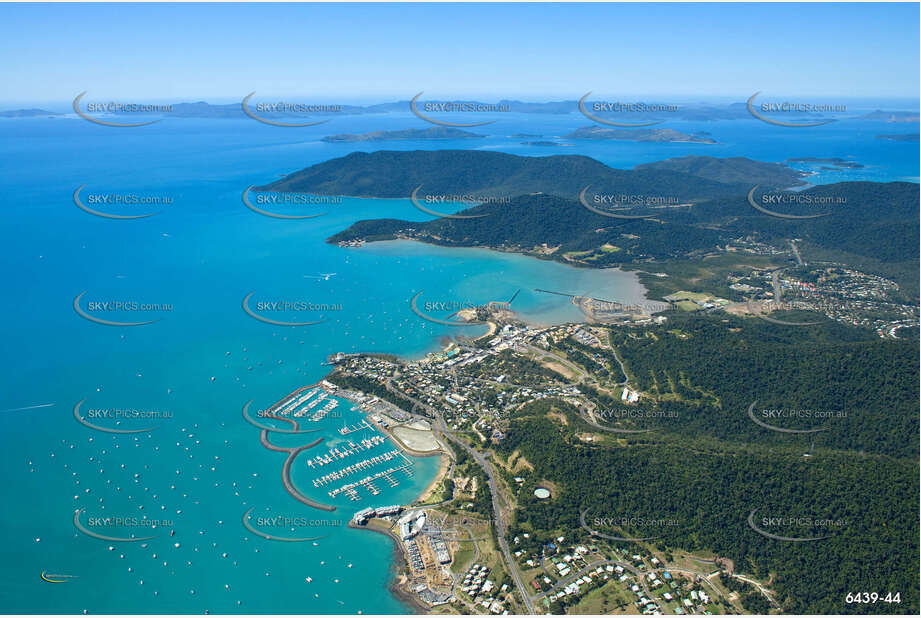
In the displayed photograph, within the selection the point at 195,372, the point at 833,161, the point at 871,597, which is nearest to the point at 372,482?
the point at 195,372

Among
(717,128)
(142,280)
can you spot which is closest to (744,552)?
(142,280)

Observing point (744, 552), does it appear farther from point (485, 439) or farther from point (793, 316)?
point (793, 316)

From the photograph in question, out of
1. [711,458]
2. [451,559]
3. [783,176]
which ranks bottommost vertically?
[451,559]

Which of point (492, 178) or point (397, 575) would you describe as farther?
point (492, 178)

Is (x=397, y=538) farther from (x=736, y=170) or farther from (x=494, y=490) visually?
(x=736, y=170)

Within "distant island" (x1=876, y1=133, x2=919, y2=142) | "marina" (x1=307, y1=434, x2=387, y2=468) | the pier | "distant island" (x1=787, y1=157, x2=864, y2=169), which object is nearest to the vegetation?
"marina" (x1=307, y1=434, x2=387, y2=468)

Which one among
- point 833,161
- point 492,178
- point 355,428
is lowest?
point 355,428

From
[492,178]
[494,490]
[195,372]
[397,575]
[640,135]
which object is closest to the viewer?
[397,575]
